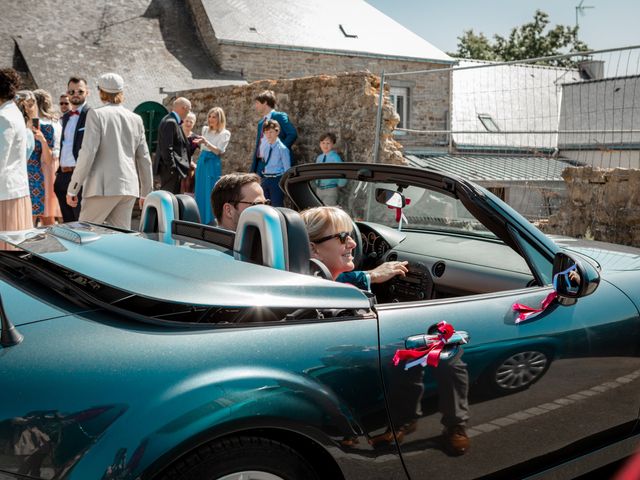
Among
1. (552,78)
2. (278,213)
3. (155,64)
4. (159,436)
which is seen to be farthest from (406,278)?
(552,78)

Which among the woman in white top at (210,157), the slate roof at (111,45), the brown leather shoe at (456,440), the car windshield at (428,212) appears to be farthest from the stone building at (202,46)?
the brown leather shoe at (456,440)

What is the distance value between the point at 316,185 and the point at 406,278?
89cm

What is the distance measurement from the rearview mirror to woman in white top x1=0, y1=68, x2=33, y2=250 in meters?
3.21

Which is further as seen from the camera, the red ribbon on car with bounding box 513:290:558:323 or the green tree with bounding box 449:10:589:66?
the green tree with bounding box 449:10:589:66

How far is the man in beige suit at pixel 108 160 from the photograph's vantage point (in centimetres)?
569

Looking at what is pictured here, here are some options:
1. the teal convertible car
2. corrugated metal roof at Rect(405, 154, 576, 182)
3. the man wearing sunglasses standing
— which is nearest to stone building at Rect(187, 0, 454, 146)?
corrugated metal roof at Rect(405, 154, 576, 182)

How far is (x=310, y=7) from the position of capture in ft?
81.3

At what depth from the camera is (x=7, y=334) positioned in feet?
5.47

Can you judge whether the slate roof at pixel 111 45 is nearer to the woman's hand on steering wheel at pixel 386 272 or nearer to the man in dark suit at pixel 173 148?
the man in dark suit at pixel 173 148

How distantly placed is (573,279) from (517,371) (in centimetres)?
43

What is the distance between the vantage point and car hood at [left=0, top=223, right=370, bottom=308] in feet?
6.06

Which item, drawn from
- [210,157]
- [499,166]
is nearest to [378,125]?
[499,166]

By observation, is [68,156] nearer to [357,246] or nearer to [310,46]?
[357,246]

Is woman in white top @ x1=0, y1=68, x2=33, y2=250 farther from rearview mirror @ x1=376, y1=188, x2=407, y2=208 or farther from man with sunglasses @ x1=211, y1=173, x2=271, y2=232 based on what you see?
rearview mirror @ x1=376, y1=188, x2=407, y2=208
